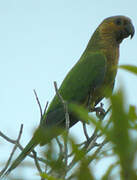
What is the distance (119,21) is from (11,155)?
3905mm

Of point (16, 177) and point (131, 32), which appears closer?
point (16, 177)

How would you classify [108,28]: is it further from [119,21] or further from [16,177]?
[16,177]

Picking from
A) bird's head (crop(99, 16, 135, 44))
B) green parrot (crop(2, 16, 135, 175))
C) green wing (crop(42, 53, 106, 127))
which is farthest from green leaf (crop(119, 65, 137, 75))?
bird's head (crop(99, 16, 135, 44))

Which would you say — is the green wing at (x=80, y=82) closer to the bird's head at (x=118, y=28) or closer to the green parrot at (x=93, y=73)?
the green parrot at (x=93, y=73)

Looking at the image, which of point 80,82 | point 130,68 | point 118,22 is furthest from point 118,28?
point 130,68

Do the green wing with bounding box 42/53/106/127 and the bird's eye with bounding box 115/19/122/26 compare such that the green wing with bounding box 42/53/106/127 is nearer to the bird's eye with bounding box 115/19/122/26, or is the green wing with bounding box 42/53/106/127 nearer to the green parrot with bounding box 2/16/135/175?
the green parrot with bounding box 2/16/135/175

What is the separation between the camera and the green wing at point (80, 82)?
4.18 m

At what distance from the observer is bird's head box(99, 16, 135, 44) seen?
15.9 ft

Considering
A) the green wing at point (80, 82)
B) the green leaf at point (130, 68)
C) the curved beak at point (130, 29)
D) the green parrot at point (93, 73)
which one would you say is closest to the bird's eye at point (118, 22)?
the green parrot at point (93, 73)

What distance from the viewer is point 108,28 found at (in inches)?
199

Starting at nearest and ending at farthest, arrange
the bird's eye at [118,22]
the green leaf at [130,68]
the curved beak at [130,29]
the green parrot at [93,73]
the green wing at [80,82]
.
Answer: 1. the green leaf at [130,68]
2. the green parrot at [93,73]
3. the green wing at [80,82]
4. the curved beak at [130,29]
5. the bird's eye at [118,22]

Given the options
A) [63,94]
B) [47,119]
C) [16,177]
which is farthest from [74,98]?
[16,177]

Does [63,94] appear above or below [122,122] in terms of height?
above

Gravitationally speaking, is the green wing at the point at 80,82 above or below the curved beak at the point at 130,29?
below
